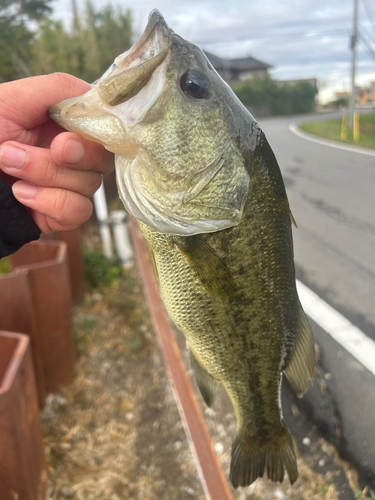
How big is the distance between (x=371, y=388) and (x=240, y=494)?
3.37ft

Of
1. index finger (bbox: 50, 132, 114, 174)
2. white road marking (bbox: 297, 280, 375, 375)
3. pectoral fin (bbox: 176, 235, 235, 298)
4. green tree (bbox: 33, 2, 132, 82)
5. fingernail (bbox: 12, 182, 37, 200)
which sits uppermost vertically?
green tree (bbox: 33, 2, 132, 82)

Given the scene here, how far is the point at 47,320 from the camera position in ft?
10.6

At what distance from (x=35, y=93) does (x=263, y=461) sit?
1413mm

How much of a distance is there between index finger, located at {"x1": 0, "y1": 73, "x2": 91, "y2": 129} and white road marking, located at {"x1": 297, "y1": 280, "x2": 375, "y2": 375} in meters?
2.34

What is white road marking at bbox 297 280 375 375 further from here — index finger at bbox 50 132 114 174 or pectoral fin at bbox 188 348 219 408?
index finger at bbox 50 132 114 174

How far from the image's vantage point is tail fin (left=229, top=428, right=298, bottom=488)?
1301mm

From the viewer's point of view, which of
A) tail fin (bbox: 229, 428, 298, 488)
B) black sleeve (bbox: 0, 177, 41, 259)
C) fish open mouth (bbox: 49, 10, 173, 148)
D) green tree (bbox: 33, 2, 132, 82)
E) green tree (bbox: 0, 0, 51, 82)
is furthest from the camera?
green tree (bbox: 0, 0, 51, 82)

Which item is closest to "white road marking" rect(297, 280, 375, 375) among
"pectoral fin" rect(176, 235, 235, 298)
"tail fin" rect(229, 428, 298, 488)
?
"tail fin" rect(229, 428, 298, 488)

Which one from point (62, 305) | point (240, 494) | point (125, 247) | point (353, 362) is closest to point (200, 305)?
point (240, 494)

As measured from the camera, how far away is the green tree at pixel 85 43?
292 inches

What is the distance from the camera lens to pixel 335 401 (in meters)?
2.53

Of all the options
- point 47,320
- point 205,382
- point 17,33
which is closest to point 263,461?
point 205,382

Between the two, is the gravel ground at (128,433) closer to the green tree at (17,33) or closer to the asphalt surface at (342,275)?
the asphalt surface at (342,275)

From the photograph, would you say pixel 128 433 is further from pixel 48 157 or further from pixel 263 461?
pixel 48 157
